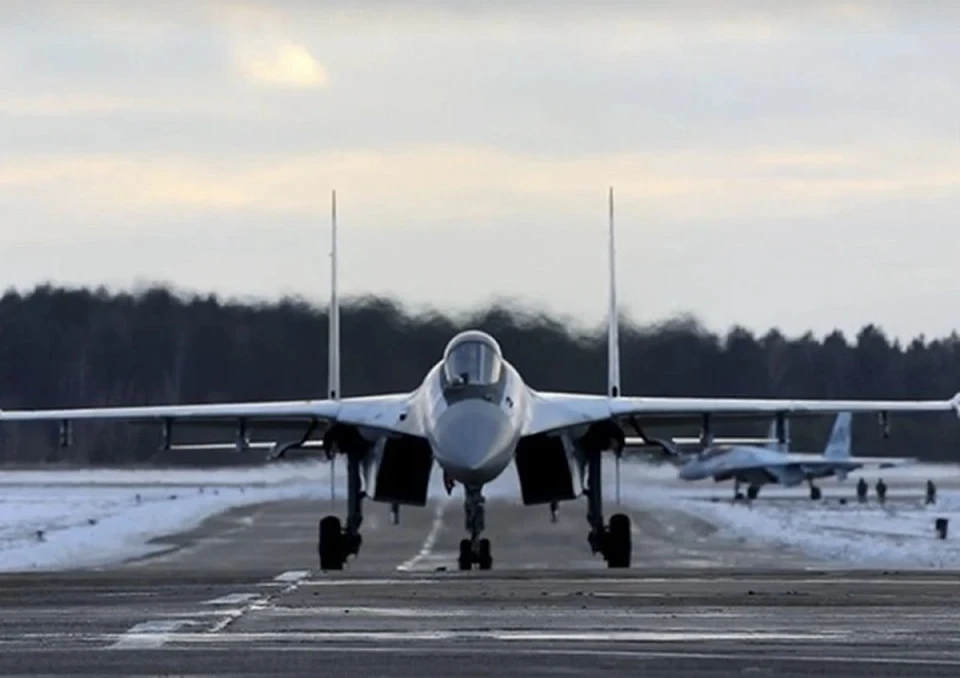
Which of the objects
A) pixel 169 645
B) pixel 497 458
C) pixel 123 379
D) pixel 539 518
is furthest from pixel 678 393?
pixel 169 645

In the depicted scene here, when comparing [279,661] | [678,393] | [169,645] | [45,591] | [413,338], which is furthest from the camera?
[678,393]

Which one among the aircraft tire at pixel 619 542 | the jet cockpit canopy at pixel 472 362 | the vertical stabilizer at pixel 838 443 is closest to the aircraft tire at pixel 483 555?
the aircraft tire at pixel 619 542

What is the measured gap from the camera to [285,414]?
26.9 metres

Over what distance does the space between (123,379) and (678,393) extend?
49.3 ft

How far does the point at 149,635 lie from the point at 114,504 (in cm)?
5149

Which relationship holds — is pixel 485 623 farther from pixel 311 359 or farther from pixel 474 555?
pixel 311 359

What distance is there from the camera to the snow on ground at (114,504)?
118ft

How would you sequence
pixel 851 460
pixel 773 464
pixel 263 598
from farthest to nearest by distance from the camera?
pixel 851 460 → pixel 773 464 → pixel 263 598

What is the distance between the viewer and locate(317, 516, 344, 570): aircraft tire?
26.6 metres

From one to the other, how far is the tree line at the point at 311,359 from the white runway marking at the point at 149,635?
78.1 feet

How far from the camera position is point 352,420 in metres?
26.2

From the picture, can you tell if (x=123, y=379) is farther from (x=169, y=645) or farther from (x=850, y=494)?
(x=169, y=645)

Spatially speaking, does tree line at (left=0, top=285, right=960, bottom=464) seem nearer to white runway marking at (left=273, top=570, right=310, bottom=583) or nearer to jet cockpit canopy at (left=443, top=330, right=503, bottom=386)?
jet cockpit canopy at (left=443, top=330, right=503, bottom=386)

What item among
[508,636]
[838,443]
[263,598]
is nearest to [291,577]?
[263,598]
